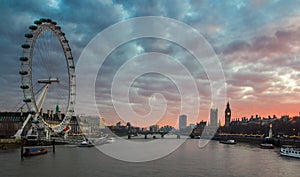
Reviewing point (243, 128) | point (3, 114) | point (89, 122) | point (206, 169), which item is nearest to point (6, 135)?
point (3, 114)

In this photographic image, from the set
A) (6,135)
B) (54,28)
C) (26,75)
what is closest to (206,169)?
(26,75)

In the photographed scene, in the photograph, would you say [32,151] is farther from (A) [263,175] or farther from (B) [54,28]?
(A) [263,175]

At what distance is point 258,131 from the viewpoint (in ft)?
421

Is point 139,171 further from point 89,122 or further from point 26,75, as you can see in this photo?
point 89,122

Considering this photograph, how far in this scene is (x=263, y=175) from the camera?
94.9 feet

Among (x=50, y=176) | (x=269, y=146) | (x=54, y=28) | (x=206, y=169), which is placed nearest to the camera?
(x=50, y=176)

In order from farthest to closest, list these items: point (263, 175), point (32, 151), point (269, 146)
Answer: point (269, 146) → point (32, 151) → point (263, 175)

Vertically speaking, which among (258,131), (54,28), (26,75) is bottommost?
(258,131)

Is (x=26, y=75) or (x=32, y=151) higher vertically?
(x=26, y=75)

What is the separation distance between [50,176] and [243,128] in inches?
5263

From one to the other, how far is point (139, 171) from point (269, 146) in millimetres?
48940

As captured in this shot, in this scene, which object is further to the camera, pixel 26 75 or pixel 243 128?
pixel 243 128

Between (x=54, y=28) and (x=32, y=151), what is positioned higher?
(x=54, y=28)

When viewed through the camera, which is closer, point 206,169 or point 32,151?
point 206,169
